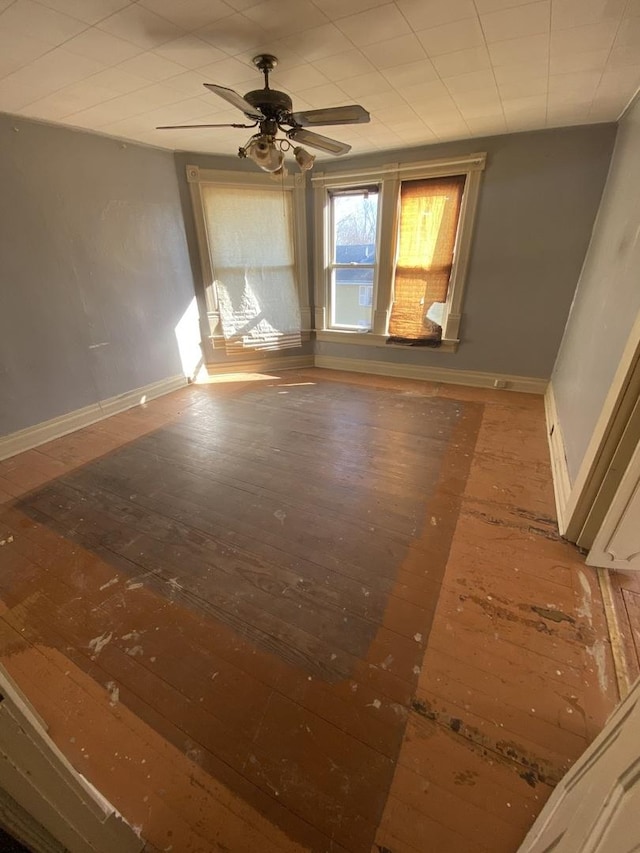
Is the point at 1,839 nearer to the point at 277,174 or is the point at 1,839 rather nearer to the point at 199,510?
the point at 199,510

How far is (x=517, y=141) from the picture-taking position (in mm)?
3291

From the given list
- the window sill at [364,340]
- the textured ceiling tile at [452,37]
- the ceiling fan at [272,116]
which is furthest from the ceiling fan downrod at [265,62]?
the window sill at [364,340]

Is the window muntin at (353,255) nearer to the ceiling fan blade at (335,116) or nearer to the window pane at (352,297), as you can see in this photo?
the window pane at (352,297)

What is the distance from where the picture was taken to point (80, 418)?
10.9 ft

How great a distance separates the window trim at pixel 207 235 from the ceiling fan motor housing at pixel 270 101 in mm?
2208

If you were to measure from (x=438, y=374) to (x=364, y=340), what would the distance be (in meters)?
1.03

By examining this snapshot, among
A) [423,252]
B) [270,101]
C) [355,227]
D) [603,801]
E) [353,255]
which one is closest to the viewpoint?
[603,801]

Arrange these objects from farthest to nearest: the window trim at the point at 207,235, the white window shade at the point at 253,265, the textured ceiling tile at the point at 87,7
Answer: the white window shade at the point at 253,265, the window trim at the point at 207,235, the textured ceiling tile at the point at 87,7

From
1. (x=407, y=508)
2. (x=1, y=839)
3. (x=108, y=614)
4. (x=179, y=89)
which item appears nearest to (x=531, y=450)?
(x=407, y=508)

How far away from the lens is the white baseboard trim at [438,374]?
12.9 feet

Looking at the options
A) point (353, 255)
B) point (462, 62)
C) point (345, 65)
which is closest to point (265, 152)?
point (345, 65)

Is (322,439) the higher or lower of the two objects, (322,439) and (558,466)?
the lower

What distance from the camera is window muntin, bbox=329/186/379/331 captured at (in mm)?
4188

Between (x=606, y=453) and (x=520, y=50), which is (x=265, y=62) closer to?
(x=520, y=50)
